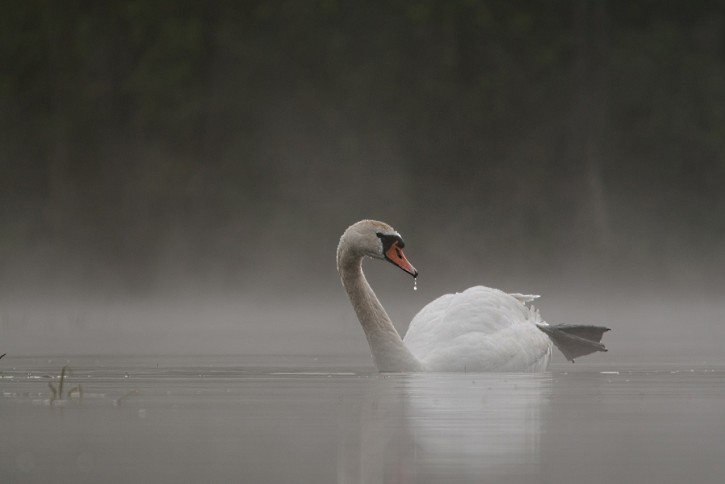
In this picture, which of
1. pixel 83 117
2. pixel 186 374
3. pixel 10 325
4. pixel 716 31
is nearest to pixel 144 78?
pixel 83 117

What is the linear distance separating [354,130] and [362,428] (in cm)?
2363

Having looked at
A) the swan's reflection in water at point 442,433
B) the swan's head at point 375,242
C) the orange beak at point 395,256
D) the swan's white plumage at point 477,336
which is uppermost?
the swan's head at point 375,242

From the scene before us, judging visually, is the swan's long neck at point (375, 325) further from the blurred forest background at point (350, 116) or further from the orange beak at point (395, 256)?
the blurred forest background at point (350, 116)

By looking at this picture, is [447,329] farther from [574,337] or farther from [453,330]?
[574,337]

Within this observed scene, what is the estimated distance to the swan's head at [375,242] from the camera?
8.60 meters

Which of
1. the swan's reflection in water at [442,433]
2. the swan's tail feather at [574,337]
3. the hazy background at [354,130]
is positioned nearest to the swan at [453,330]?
the swan's tail feather at [574,337]

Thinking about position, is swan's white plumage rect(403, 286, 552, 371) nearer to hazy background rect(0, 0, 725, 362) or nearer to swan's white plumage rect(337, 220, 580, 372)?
swan's white plumage rect(337, 220, 580, 372)

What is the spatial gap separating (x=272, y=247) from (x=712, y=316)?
10.9 m

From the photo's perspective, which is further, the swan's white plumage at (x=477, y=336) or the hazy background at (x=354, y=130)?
the hazy background at (x=354, y=130)

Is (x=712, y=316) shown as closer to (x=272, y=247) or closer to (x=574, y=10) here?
(x=272, y=247)

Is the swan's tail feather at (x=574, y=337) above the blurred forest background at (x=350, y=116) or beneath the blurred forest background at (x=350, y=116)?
beneath

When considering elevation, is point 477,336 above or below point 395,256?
below

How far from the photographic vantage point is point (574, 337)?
8.96 m

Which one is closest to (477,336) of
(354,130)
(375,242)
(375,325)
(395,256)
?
(375,325)
